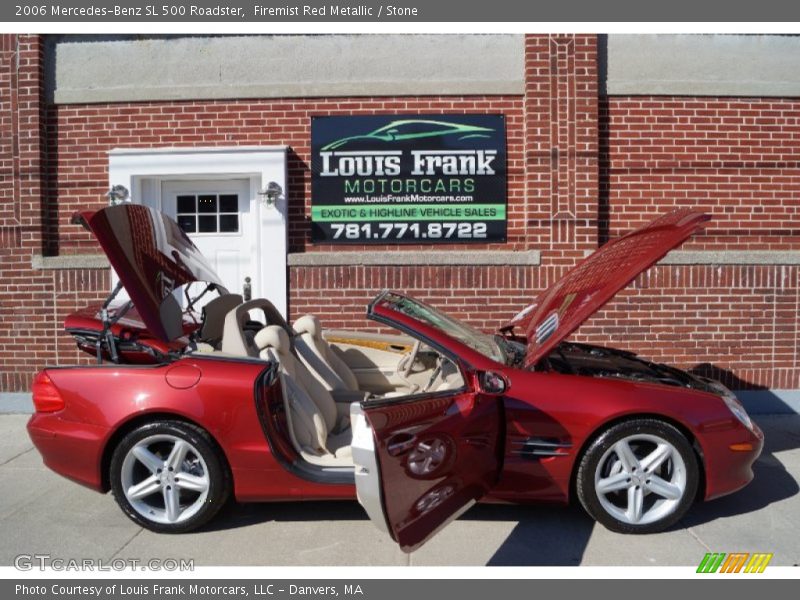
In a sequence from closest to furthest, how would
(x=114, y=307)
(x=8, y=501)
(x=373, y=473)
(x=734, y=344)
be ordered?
(x=373, y=473), (x=8, y=501), (x=114, y=307), (x=734, y=344)

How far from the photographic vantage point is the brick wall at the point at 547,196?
7109mm

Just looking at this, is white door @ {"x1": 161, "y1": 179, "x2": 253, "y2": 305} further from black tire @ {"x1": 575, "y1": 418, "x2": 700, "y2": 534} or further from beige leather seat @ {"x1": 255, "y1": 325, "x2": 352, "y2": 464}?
black tire @ {"x1": 575, "y1": 418, "x2": 700, "y2": 534}

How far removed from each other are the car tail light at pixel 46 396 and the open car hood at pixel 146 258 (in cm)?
65

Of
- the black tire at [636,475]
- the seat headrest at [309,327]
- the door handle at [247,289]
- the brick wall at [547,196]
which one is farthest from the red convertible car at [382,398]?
the door handle at [247,289]

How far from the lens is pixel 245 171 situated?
7262 millimetres

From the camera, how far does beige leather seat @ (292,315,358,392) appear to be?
4.79m

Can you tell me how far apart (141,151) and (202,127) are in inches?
27.3

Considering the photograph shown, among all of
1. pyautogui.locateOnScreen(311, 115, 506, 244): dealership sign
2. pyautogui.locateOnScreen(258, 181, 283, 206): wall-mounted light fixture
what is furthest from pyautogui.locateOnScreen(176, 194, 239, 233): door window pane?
pyautogui.locateOnScreen(311, 115, 506, 244): dealership sign

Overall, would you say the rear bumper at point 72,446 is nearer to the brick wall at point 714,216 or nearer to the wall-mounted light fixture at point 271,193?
the wall-mounted light fixture at point 271,193

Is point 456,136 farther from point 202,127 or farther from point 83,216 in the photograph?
point 83,216

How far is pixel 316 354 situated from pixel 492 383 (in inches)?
60.1

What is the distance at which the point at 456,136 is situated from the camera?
723cm

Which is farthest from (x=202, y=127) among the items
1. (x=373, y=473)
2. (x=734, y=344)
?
(x=734, y=344)

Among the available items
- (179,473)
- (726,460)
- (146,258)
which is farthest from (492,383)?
(146,258)
